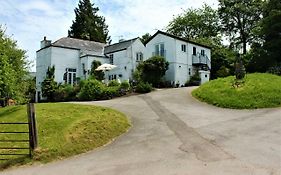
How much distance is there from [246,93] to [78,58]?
28.7 meters

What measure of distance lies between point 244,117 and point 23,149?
10.7 m

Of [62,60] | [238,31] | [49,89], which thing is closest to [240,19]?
[238,31]

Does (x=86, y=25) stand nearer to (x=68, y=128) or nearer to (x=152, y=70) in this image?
(x=152, y=70)

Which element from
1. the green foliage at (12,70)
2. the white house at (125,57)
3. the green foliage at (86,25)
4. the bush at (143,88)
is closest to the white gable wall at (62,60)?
the white house at (125,57)

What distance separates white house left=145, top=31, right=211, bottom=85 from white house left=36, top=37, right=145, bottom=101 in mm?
2383

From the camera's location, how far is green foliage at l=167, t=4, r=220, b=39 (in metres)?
64.3

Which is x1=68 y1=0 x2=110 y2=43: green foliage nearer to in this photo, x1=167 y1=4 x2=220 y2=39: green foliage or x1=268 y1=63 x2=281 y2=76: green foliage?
x1=167 y1=4 x2=220 y2=39: green foliage

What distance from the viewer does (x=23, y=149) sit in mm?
13211

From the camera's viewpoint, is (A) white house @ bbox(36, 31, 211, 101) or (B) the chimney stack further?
(B) the chimney stack

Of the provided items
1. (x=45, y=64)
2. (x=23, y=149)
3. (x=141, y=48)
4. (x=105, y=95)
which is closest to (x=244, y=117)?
(x=23, y=149)

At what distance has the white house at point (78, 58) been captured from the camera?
146 ft

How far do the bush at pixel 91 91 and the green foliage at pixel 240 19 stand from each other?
115 ft

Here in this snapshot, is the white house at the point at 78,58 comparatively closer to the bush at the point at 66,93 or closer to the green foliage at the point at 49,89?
the green foliage at the point at 49,89

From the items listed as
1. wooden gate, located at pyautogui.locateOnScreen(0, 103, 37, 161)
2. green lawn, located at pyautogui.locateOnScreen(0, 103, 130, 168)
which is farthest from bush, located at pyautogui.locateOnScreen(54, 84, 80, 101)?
wooden gate, located at pyautogui.locateOnScreen(0, 103, 37, 161)
